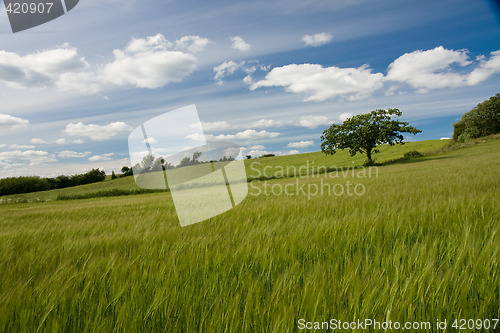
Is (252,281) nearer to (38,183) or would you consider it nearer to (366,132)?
(366,132)

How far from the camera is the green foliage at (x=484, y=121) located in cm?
5591

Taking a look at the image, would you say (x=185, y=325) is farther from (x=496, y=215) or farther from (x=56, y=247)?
(x=496, y=215)

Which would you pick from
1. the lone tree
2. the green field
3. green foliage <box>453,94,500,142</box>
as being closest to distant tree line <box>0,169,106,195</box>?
the lone tree

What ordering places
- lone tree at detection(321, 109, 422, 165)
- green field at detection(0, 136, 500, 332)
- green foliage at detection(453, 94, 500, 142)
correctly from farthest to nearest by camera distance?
green foliage at detection(453, 94, 500, 142) < lone tree at detection(321, 109, 422, 165) < green field at detection(0, 136, 500, 332)

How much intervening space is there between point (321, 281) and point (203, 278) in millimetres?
745

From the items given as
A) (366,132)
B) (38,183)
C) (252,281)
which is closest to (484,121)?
(366,132)

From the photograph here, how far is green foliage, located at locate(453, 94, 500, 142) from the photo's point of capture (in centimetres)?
5591

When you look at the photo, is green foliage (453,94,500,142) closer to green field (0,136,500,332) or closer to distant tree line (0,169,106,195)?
green field (0,136,500,332)

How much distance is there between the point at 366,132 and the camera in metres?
37.9

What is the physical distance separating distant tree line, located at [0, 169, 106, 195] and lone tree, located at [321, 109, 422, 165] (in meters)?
50.3

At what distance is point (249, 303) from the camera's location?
1.25 metres

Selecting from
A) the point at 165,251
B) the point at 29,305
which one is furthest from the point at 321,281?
the point at 29,305

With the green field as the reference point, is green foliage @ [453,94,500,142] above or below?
above

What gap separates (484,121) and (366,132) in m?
39.5
